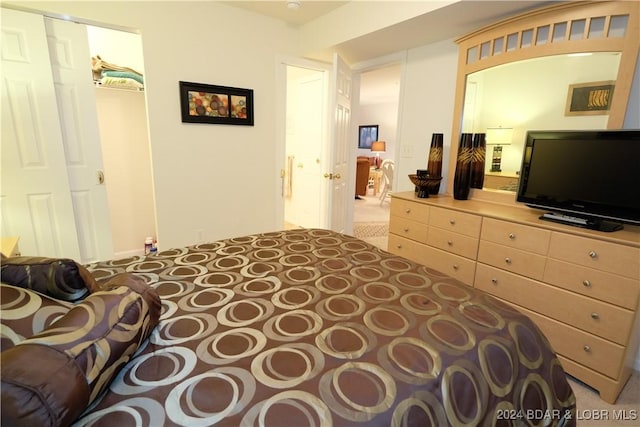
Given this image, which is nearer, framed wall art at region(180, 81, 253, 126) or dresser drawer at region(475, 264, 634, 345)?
dresser drawer at region(475, 264, 634, 345)

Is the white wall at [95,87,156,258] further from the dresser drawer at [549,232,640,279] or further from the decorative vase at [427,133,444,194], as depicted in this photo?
the dresser drawer at [549,232,640,279]

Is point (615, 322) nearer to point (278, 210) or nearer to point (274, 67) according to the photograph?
point (278, 210)

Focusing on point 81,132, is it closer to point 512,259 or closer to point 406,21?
point 406,21

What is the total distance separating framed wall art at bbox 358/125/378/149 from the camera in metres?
9.77

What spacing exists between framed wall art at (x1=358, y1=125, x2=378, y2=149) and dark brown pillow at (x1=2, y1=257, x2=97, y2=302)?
31.0ft

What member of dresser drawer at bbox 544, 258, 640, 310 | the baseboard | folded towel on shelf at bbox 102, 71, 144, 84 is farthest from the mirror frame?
the baseboard

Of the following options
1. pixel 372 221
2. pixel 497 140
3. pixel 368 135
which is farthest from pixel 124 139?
pixel 368 135

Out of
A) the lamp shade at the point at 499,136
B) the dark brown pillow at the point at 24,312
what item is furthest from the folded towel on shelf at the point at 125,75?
the lamp shade at the point at 499,136

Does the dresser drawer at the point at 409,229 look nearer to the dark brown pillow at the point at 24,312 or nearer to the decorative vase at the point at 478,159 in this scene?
the decorative vase at the point at 478,159

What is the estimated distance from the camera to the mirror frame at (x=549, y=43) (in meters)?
1.72

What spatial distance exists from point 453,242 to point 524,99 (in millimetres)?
1169

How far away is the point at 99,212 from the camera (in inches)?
103

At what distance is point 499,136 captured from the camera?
→ 2334 millimetres

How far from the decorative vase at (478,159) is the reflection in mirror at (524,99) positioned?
0.04 m
